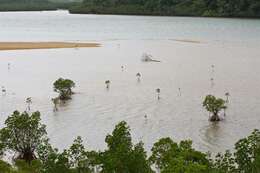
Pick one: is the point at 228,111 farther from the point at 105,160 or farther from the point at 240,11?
the point at 240,11

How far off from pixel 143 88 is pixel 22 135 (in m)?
22.9

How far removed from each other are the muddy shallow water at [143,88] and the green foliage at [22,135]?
12.5 ft

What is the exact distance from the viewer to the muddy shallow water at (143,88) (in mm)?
37094

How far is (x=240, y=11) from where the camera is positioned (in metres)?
162

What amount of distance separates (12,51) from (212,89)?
1636 inches

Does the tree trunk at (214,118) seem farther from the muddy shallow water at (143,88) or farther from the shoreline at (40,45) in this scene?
the shoreline at (40,45)

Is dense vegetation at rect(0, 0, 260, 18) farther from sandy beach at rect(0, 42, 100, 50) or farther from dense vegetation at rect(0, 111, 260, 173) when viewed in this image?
dense vegetation at rect(0, 111, 260, 173)

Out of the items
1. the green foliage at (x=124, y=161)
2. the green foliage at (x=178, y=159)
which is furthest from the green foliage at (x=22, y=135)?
the green foliage at (x=124, y=161)

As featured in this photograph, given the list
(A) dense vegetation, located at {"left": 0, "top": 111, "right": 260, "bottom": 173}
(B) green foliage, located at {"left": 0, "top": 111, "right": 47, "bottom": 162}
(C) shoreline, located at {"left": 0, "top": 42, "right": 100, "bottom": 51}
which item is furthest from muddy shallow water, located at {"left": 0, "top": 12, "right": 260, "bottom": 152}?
(A) dense vegetation, located at {"left": 0, "top": 111, "right": 260, "bottom": 173}

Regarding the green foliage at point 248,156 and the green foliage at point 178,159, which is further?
the green foliage at point 248,156

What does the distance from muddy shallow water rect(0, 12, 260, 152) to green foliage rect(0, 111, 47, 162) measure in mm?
3813

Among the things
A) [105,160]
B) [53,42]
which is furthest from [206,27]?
[105,160]

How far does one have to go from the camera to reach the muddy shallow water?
122 feet

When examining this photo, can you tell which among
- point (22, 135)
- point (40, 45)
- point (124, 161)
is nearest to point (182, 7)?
point (40, 45)
